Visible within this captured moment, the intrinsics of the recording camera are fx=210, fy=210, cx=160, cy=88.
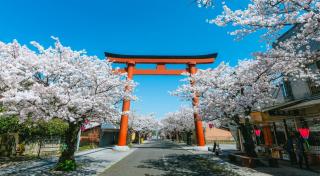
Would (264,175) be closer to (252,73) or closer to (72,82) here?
(252,73)

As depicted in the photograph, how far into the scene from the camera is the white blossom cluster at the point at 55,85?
870 centimetres

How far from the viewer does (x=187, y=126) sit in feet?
138

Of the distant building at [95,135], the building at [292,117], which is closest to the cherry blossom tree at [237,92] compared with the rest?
the building at [292,117]

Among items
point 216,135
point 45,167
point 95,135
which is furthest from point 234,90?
point 216,135

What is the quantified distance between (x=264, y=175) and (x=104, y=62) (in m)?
10.6

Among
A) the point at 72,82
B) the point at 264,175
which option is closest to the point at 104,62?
the point at 72,82

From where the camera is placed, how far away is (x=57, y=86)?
9305mm

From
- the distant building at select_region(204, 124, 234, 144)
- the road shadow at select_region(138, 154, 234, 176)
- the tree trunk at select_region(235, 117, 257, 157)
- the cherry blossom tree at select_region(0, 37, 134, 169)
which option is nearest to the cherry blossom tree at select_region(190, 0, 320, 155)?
the tree trunk at select_region(235, 117, 257, 157)

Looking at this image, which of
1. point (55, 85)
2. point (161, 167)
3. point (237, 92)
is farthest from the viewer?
point (237, 92)

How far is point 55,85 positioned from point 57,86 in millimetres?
102

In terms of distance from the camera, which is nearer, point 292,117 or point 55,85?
point 55,85

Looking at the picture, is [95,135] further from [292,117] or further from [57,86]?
[292,117]

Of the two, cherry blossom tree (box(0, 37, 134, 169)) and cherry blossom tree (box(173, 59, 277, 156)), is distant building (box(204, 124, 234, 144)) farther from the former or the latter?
cherry blossom tree (box(0, 37, 134, 169))

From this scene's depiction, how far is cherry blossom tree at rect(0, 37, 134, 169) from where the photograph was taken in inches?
343
